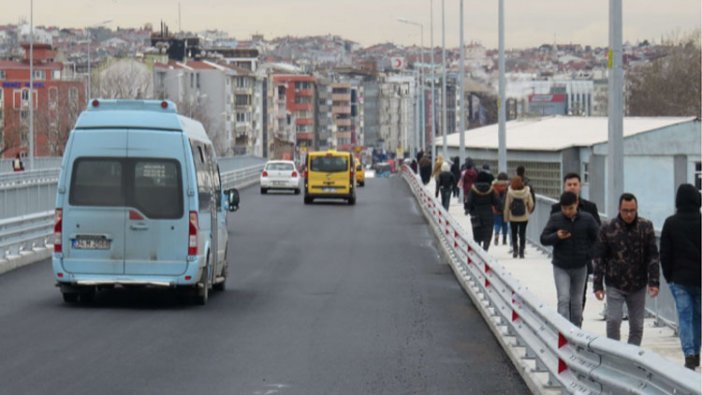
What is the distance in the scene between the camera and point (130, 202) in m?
20.9

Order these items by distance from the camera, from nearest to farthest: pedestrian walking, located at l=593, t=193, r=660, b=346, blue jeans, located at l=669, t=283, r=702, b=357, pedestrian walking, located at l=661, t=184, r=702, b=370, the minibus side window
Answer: pedestrian walking, located at l=661, t=184, r=702, b=370 → blue jeans, located at l=669, t=283, r=702, b=357 → pedestrian walking, located at l=593, t=193, r=660, b=346 → the minibus side window

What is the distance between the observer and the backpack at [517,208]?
30219mm

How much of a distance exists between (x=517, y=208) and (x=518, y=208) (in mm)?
17

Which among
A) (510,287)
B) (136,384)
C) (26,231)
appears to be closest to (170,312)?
(510,287)

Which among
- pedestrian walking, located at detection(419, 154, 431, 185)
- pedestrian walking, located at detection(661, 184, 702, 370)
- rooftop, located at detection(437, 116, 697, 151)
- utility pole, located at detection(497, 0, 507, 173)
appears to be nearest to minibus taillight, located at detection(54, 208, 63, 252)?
pedestrian walking, located at detection(661, 184, 702, 370)

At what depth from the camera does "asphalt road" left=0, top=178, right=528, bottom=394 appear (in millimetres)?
14148

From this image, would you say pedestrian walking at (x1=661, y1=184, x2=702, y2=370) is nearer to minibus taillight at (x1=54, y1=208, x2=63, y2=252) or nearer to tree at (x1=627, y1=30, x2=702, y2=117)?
minibus taillight at (x1=54, y1=208, x2=63, y2=252)

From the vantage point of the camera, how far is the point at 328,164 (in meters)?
60.1

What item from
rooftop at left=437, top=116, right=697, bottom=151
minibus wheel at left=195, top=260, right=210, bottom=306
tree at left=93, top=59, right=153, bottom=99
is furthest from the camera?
tree at left=93, top=59, right=153, bottom=99

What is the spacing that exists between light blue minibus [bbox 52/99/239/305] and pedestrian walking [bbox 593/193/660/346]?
740cm

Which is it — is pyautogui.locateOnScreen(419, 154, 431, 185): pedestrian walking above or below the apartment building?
below

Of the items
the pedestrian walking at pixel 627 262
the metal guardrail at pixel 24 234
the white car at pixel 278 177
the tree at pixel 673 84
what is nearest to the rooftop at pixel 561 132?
the white car at pixel 278 177

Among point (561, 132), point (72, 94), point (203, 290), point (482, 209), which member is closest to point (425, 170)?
point (561, 132)

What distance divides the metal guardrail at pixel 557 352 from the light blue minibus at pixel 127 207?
3.67 meters
